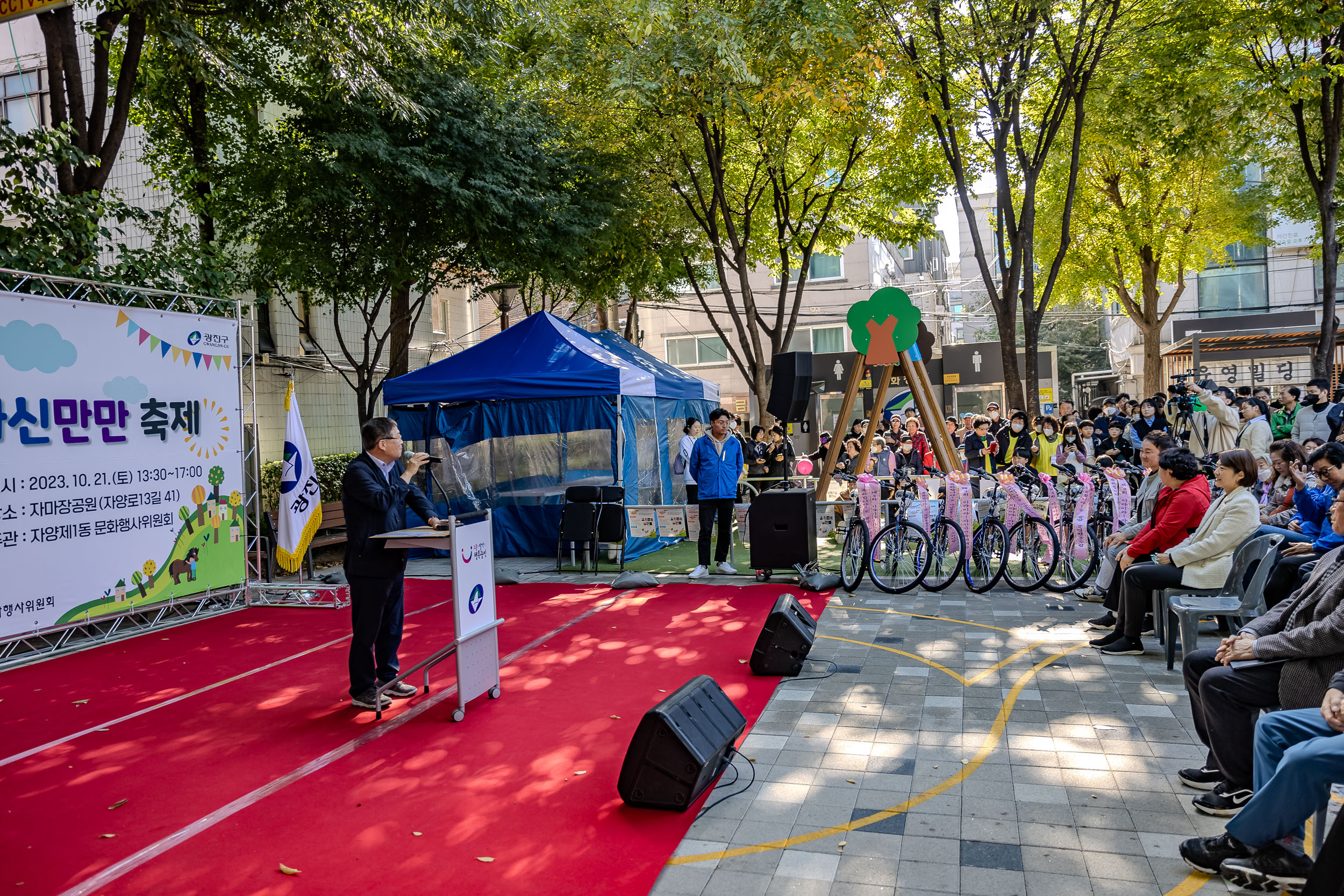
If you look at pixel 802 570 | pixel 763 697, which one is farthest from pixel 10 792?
pixel 802 570

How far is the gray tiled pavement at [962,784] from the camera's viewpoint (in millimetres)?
3492

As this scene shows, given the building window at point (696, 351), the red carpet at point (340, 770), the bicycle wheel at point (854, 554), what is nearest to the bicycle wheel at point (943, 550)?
the bicycle wheel at point (854, 554)

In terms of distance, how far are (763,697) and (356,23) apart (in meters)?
8.72

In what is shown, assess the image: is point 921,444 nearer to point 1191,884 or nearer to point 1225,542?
point 1225,542

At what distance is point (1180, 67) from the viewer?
12766mm

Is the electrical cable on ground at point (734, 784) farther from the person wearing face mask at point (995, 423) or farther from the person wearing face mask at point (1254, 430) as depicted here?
the person wearing face mask at point (1254, 430)

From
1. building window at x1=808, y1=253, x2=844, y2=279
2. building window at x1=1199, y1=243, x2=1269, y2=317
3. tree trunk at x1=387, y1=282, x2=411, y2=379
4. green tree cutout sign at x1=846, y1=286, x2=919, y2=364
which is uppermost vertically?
building window at x1=808, y1=253, x2=844, y2=279

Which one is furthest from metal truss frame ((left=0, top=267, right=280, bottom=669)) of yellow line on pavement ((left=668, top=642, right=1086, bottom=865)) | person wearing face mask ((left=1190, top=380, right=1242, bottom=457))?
person wearing face mask ((left=1190, top=380, right=1242, bottom=457))

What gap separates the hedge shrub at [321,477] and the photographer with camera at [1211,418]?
1255 centimetres

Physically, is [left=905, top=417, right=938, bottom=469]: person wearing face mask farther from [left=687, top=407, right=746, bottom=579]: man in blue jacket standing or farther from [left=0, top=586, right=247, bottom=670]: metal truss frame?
[left=0, top=586, right=247, bottom=670]: metal truss frame

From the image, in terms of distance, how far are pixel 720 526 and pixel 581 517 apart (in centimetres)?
184

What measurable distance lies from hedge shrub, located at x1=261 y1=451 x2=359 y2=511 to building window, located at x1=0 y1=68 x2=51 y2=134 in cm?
785

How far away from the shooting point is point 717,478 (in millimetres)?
10094

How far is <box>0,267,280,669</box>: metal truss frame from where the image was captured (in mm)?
7492
